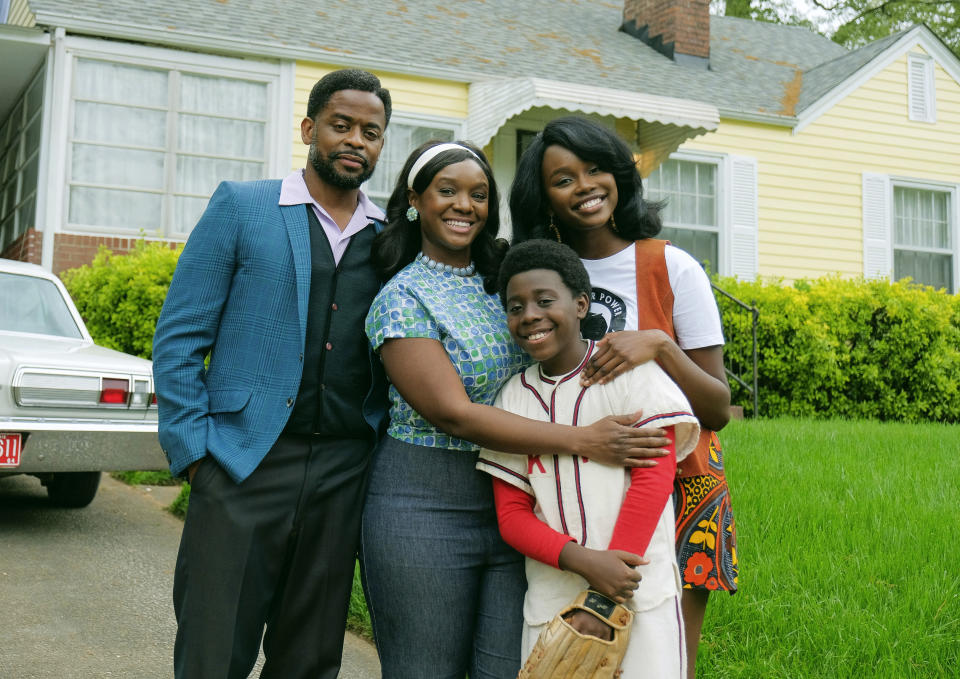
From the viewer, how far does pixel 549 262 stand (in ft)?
8.05

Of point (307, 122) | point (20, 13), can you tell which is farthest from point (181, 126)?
point (307, 122)

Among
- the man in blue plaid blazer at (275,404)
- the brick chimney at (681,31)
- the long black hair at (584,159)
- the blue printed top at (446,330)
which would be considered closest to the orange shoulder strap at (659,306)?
the long black hair at (584,159)

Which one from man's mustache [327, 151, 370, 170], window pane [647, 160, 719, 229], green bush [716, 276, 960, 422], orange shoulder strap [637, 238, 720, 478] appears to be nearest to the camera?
orange shoulder strap [637, 238, 720, 478]

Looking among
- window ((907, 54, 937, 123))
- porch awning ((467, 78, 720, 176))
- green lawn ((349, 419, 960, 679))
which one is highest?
window ((907, 54, 937, 123))

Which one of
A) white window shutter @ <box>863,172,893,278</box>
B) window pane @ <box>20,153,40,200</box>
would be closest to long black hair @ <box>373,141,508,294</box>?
window pane @ <box>20,153,40,200</box>

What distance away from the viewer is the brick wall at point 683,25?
1477 cm

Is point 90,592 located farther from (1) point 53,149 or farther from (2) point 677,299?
(1) point 53,149

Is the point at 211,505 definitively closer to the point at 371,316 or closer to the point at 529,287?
the point at 371,316

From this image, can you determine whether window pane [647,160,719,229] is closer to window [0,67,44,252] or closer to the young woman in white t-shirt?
window [0,67,44,252]

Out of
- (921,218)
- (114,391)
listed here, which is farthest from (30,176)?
(921,218)

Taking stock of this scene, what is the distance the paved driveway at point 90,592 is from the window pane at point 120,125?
534cm

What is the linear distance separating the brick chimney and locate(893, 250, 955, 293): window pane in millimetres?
4242

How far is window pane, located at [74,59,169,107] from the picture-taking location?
35.7 feet

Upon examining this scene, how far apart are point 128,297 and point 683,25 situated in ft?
31.9
